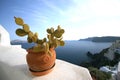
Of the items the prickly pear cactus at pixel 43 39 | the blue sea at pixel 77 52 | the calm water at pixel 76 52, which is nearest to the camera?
the prickly pear cactus at pixel 43 39

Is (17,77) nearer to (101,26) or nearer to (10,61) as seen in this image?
(10,61)

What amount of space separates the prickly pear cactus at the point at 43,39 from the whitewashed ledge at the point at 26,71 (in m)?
0.19

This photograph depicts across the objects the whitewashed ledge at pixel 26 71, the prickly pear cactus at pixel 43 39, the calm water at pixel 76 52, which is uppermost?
the prickly pear cactus at pixel 43 39

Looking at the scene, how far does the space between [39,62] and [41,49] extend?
0.09 m

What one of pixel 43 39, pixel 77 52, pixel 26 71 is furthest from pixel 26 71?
pixel 77 52

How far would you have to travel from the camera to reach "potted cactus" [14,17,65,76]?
4.07 ft

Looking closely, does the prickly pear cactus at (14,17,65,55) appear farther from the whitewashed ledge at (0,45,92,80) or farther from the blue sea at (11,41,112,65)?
the blue sea at (11,41,112,65)

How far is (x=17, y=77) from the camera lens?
139 cm

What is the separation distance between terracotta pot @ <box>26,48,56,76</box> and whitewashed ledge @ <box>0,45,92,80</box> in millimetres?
41

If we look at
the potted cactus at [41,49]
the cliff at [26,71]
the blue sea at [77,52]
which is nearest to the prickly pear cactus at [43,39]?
the potted cactus at [41,49]

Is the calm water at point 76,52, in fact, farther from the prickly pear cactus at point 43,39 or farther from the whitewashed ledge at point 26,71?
the prickly pear cactus at point 43,39

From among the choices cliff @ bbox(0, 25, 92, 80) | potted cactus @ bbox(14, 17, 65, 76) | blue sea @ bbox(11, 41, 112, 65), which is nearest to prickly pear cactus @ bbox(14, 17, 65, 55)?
potted cactus @ bbox(14, 17, 65, 76)

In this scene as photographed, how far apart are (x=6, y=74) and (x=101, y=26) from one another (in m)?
26.2

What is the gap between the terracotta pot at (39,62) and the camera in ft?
4.08
